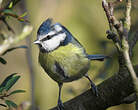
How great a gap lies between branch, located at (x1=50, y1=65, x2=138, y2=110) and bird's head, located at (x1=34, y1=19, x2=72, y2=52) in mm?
625

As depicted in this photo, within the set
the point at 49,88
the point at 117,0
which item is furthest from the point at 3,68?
the point at 117,0

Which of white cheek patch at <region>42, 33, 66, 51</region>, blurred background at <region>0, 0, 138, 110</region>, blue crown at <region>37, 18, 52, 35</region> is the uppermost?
blue crown at <region>37, 18, 52, 35</region>

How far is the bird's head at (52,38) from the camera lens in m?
2.27

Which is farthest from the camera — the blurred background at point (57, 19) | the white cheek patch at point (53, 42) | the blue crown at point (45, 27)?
the blurred background at point (57, 19)

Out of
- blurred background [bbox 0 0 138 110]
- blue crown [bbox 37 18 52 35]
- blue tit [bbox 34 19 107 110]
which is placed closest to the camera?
blue crown [bbox 37 18 52 35]

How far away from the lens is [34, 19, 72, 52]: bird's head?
2271 millimetres

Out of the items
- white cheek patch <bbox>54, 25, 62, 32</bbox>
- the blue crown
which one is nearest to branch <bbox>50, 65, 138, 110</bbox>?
the blue crown

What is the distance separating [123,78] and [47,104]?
82.6 inches

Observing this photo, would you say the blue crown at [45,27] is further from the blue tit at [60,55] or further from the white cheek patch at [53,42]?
the white cheek patch at [53,42]

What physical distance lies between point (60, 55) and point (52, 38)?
17cm

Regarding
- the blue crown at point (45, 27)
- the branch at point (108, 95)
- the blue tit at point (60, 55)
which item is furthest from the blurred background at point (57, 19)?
the branch at point (108, 95)

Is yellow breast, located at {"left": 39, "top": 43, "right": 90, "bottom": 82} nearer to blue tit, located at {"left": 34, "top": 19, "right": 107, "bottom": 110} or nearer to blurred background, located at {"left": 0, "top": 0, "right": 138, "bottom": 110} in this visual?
blue tit, located at {"left": 34, "top": 19, "right": 107, "bottom": 110}

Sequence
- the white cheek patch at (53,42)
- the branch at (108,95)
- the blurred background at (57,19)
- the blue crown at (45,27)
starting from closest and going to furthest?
the branch at (108,95) < the blue crown at (45,27) < the white cheek patch at (53,42) < the blurred background at (57,19)

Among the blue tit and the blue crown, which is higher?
the blue crown
